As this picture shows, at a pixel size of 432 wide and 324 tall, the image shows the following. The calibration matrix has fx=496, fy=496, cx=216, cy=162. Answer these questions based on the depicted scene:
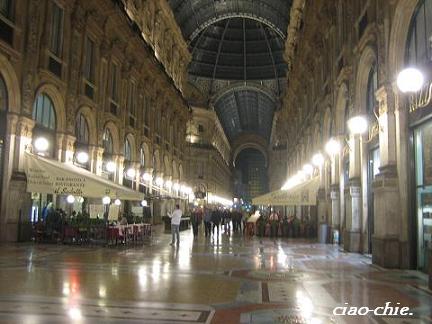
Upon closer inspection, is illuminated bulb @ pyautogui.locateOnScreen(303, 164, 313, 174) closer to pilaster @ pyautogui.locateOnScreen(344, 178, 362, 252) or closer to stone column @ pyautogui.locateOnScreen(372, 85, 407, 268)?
pilaster @ pyautogui.locateOnScreen(344, 178, 362, 252)

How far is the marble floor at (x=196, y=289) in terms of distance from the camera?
24.2 feet

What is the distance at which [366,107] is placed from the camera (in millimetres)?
18500

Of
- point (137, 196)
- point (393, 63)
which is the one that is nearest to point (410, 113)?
point (393, 63)

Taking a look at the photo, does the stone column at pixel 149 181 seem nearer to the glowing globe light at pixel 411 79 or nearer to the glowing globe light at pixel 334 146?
the glowing globe light at pixel 334 146

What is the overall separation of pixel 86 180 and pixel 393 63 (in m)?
11.4

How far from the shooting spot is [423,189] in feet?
42.2

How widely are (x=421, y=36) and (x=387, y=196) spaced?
4.36 meters

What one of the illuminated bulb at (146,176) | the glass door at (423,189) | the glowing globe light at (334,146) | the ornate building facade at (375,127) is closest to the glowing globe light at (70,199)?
the ornate building facade at (375,127)

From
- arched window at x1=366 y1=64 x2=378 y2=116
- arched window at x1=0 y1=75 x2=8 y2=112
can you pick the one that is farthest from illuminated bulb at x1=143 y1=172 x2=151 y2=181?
arched window at x1=366 y1=64 x2=378 y2=116

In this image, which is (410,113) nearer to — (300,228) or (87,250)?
(87,250)

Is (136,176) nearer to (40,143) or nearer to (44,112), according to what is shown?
(44,112)

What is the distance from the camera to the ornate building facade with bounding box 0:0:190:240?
19578 millimetres

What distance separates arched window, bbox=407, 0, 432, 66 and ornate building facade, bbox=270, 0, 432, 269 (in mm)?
27

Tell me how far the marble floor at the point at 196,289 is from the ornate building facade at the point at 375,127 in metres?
1.24
